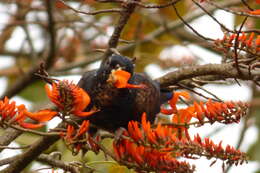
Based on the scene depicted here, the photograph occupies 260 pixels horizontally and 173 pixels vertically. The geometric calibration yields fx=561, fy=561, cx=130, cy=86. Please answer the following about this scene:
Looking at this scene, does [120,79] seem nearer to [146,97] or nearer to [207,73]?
[207,73]

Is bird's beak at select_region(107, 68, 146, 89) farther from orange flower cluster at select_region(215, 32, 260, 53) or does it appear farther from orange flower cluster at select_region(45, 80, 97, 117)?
orange flower cluster at select_region(215, 32, 260, 53)

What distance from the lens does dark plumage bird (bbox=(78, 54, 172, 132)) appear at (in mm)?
2719

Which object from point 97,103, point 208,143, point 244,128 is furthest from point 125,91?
point 244,128

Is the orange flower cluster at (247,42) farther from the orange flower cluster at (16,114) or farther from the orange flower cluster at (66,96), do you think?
the orange flower cluster at (16,114)

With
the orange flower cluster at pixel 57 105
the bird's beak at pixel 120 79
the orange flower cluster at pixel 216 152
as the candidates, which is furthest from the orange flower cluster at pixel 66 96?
the orange flower cluster at pixel 216 152

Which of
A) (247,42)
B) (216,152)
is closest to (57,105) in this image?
(216,152)

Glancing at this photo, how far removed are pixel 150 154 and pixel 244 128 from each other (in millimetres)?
1867

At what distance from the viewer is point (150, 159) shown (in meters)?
2.25

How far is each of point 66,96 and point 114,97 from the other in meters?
0.71

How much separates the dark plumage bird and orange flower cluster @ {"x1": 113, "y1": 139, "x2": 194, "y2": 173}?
43 centimetres

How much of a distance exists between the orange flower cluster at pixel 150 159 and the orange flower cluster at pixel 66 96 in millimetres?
335

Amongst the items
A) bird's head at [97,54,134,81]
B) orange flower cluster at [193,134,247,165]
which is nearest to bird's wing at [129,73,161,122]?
bird's head at [97,54,134,81]

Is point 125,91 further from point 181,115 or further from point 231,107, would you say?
point 231,107

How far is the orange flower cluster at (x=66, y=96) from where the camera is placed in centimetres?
204
